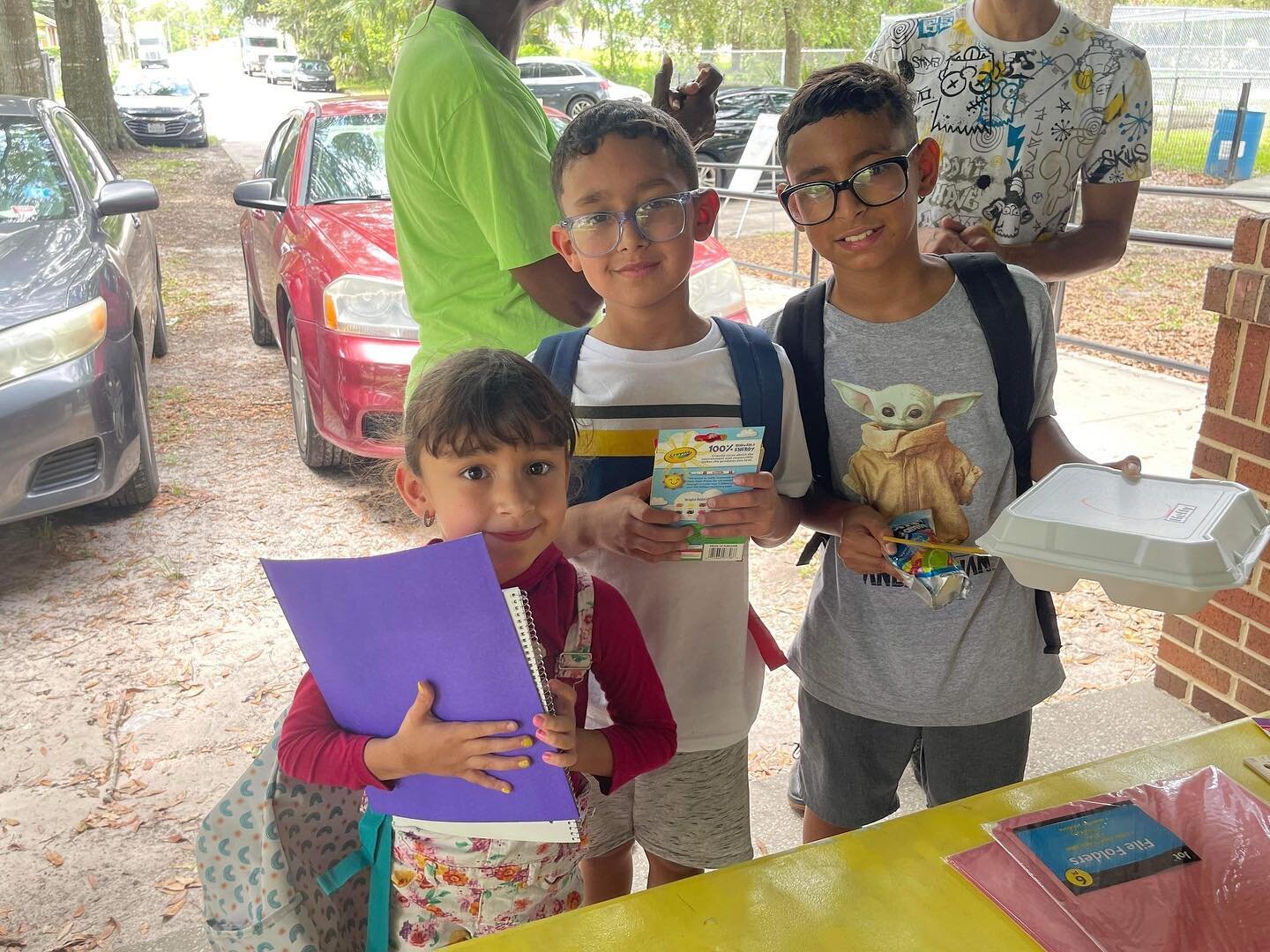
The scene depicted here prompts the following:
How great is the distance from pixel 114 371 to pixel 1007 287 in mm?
3908

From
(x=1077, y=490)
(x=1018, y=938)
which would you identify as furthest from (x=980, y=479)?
(x=1018, y=938)

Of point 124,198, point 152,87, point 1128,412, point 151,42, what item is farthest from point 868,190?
point 151,42

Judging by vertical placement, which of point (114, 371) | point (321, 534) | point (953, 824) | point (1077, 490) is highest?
point (1077, 490)

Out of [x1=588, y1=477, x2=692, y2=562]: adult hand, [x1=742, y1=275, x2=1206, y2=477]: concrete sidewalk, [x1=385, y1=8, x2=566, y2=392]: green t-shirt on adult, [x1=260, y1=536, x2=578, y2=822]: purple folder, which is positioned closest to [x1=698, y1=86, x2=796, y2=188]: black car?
[x1=742, y1=275, x2=1206, y2=477]: concrete sidewalk

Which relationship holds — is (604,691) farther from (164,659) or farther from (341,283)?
(341,283)

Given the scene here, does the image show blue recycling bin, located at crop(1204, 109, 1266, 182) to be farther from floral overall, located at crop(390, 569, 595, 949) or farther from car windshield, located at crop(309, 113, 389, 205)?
floral overall, located at crop(390, 569, 595, 949)

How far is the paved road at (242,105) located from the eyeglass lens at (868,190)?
9689mm

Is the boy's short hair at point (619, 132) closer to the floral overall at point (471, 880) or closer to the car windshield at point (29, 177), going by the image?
the floral overall at point (471, 880)

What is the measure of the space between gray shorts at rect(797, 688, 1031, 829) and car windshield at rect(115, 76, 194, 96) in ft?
77.1

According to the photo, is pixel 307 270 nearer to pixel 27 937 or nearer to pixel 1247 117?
pixel 27 937

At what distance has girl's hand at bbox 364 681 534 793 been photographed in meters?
1.25

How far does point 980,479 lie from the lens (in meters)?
1.81

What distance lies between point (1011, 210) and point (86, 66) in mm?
16060

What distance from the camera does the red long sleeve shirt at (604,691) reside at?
1.39 metres
